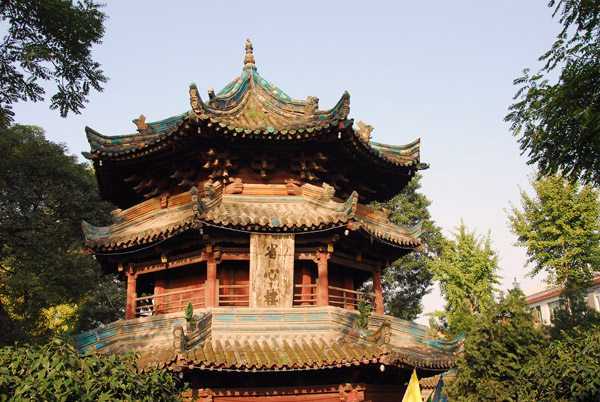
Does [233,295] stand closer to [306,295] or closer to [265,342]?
[265,342]

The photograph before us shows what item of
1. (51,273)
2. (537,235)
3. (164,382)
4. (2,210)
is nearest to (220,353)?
(164,382)

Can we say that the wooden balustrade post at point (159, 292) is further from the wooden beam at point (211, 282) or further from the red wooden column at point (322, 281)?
the red wooden column at point (322, 281)

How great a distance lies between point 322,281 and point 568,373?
16.2ft

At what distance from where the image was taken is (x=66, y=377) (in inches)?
239

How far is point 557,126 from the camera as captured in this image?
8.27m

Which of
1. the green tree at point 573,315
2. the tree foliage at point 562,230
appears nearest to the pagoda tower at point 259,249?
the green tree at point 573,315

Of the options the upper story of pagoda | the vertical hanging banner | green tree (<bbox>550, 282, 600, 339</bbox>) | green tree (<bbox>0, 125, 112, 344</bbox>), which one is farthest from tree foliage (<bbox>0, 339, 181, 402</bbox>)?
green tree (<bbox>550, 282, 600, 339</bbox>)

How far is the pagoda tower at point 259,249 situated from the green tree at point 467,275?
885 inches

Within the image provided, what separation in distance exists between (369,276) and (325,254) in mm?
3333

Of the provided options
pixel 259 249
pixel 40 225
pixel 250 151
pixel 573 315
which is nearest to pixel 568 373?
pixel 259 249

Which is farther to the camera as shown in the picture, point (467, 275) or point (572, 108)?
point (467, 275)

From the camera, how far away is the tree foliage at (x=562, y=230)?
1240 inches

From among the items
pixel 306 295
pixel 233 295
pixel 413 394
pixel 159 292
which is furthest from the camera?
pixel 159 292

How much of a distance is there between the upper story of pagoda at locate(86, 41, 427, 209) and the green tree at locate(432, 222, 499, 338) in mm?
22106
